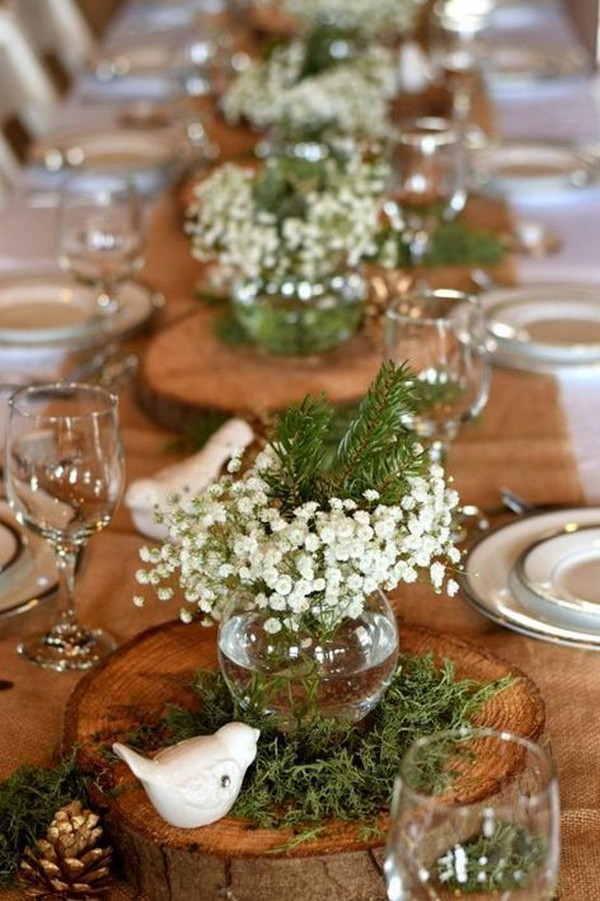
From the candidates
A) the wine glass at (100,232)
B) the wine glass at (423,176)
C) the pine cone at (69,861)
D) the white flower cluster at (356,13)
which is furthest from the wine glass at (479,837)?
the white flower cluster at (356,13)

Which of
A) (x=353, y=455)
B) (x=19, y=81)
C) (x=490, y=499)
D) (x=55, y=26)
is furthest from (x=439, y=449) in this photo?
(x=55, y=26)

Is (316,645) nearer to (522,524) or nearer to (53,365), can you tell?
(522,524)

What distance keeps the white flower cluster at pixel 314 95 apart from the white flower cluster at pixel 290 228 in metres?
0.63

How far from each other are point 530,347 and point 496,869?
113 centimetres

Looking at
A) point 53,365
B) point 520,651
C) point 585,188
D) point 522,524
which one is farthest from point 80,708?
point 585,188

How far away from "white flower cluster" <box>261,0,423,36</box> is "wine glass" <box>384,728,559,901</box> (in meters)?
2.34

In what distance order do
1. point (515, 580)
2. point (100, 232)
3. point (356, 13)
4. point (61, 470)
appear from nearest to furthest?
1. point (61, 470)
2. point (515, 580)
3. point (100, 232)
4. point (356, 13)

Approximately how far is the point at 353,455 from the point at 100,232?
3.13 ft

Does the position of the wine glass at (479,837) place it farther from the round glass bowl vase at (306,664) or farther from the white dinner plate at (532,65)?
the white dinner plate at (532,65)

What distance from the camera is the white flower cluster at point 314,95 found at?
95.9 inches

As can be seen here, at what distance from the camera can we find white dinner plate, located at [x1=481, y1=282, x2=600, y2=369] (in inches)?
75.3

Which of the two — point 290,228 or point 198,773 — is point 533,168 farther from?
point 198,773

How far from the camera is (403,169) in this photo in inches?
85.4

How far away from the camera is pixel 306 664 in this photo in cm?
107
